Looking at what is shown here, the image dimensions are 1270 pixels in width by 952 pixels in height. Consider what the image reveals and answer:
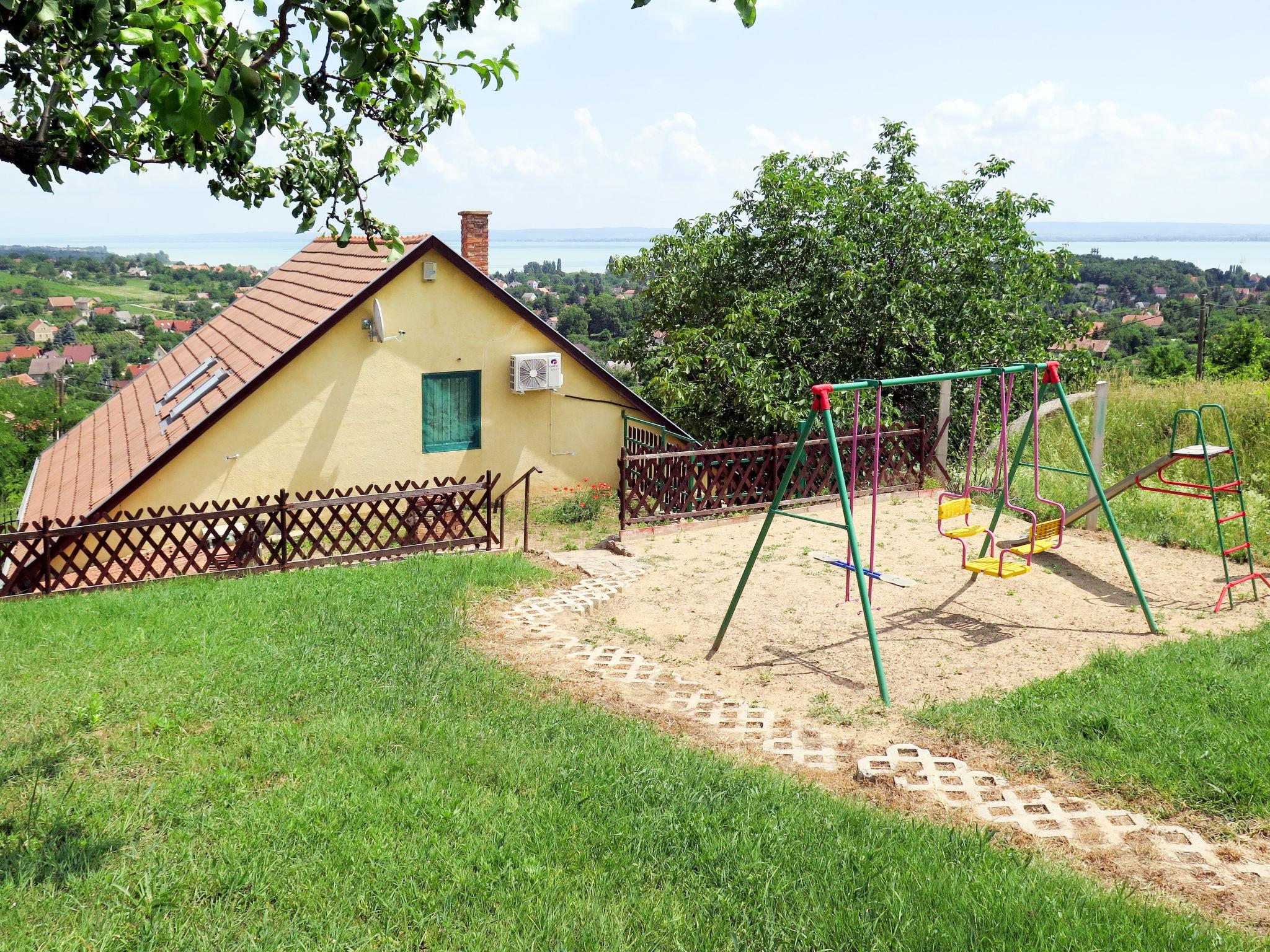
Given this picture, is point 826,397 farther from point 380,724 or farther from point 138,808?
point 138,808

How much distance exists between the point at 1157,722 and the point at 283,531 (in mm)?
9617

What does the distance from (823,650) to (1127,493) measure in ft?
25.4

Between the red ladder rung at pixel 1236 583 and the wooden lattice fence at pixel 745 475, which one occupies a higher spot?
the wooden lattice fence at pixel 745 475

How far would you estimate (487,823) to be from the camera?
4.88 meters

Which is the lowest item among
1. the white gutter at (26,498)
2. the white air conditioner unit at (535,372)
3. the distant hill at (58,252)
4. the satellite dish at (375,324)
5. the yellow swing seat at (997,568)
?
the white gutter at (26,498)

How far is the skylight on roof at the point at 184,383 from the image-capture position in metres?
17.0

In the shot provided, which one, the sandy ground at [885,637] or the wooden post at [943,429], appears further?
the wooden post at [943,429]

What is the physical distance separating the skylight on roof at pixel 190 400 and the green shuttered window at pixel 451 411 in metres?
3.35

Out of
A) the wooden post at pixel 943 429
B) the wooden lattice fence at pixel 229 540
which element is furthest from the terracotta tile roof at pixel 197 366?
the wooden post at pixel 943 429

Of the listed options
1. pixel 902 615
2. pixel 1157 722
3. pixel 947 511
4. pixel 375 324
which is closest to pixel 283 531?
pixel 375 324

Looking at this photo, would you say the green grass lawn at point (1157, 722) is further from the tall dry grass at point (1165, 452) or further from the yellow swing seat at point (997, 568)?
the tall dry grass at point (1165, 452)

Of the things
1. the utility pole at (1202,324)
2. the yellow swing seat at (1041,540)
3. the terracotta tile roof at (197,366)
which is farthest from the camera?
the utility pole at (1202,324)

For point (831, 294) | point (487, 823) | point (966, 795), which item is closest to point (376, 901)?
point (487, 823)

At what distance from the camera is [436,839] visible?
15.5 ft
